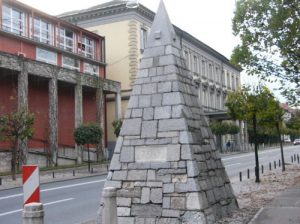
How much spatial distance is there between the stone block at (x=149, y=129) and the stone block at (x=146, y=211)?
133 centimetres

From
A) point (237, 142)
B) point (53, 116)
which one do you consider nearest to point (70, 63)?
point (53, 116)

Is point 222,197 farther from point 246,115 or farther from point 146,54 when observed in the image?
point 246,115

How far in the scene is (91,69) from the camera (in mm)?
39750

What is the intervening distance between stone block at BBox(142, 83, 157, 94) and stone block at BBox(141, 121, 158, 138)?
2.13 feet

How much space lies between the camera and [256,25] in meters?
14.9

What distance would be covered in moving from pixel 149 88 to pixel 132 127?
0.86 meters

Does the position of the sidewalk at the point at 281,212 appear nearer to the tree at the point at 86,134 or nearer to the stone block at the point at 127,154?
the stone block at the point at 127,154

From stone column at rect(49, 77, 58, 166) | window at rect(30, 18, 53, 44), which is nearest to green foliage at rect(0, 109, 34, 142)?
stone column at rect(49, 77, 58, 166)

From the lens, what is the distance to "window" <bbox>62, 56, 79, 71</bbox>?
35.9 metres

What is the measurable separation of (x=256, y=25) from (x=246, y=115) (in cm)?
442

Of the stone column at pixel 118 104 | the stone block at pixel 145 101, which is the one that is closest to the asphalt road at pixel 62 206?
the stone block at pixel 145 101

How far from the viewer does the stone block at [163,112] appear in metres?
8.48

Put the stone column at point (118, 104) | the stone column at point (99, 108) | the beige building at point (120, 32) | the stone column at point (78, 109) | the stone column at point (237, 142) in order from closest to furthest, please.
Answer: the stone column at point (78, 109), the stone column at point (99, 108), the stone column at point (118, 104), the beige building at point (120, 32), the stone column at point (237, 142)

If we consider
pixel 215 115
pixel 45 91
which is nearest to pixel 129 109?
pixel 45 91
